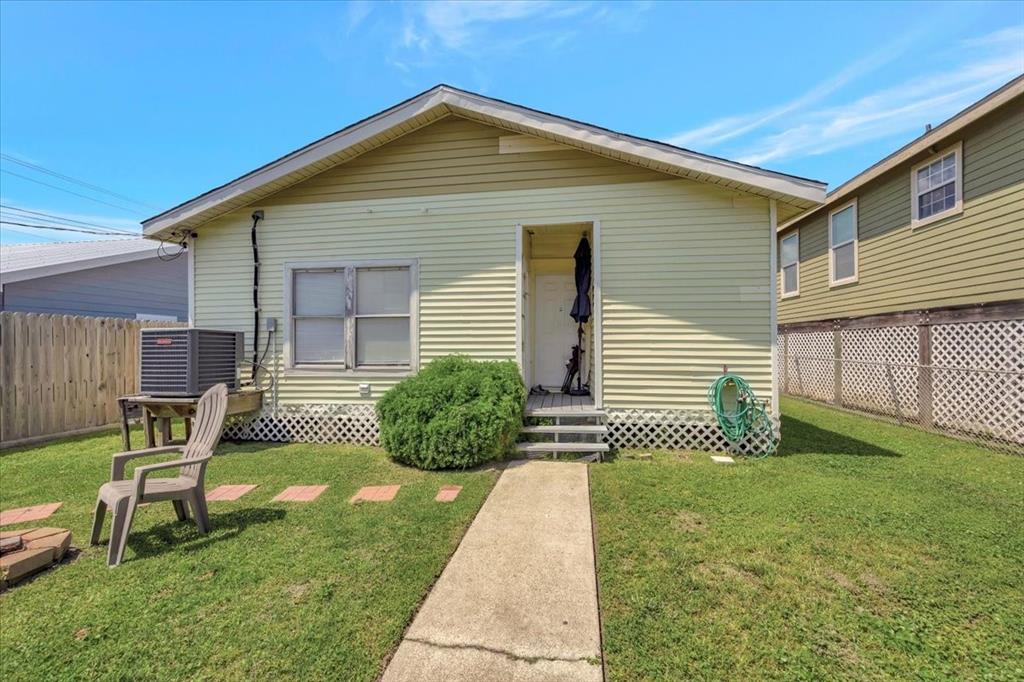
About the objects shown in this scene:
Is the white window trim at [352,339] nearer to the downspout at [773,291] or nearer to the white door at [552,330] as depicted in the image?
the white door at [552,330]

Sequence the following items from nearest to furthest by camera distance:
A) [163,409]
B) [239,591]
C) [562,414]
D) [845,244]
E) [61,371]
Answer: [239,591], [562,414], [163,409], [61,371], [845,244]

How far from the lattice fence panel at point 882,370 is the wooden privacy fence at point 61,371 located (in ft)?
43.1

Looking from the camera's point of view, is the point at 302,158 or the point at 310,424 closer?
the point at 302,158

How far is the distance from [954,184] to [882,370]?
3.32 m

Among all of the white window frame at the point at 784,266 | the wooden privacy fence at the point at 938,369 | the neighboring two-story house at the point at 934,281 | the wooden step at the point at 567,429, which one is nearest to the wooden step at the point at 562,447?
the wooden step at the point at 567,429

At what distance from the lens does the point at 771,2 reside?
5.60 m

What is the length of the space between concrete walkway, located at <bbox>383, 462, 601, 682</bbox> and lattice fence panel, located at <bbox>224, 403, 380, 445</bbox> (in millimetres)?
3088

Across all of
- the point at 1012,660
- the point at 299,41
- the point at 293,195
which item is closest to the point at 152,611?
the point at 1012,660

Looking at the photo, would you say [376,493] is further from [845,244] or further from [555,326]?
[845,244]

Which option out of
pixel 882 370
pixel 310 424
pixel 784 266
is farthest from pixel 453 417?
pixel 784 266

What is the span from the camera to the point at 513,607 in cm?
226

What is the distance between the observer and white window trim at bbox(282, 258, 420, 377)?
231 inches

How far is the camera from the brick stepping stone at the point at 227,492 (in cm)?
388

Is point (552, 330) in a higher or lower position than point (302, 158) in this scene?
lower
